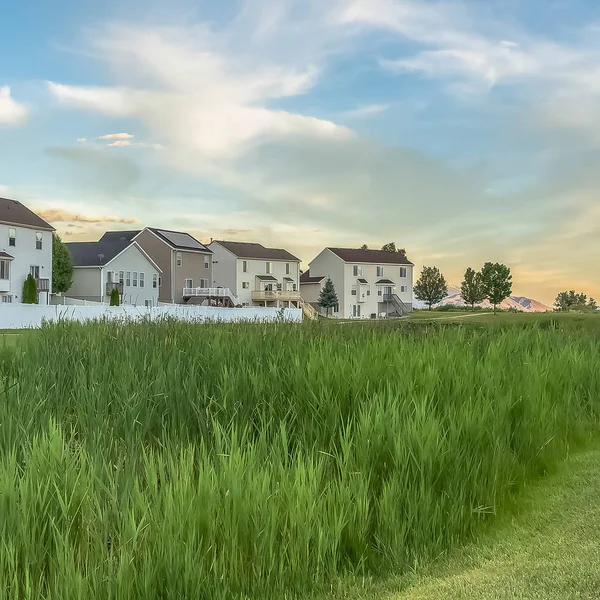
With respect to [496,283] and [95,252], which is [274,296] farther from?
[496,283]

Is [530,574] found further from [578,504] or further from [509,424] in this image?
[509,424]

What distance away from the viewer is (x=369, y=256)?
68125mm

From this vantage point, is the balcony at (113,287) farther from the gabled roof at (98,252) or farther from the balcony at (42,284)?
the balcony at (42,284)

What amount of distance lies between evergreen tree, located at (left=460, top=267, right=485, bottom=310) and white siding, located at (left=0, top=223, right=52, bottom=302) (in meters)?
44.6

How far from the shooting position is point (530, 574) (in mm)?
3598

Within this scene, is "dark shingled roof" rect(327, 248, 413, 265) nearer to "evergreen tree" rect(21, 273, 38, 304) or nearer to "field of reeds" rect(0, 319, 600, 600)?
"evergreen tree" rect(21, 273, 38, 304)

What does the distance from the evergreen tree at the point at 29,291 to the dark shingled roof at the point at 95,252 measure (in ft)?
21.5

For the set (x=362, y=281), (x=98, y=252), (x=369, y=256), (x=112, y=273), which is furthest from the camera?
(x=369, y=256)

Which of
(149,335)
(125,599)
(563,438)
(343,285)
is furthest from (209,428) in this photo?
(343,285)

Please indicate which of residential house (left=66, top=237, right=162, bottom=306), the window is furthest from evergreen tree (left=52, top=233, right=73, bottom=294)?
the window

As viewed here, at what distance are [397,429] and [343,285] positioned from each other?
60.2 m

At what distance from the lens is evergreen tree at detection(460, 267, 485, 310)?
68.2m

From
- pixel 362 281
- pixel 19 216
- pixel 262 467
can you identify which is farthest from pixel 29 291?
pixel 262 467

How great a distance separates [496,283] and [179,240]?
1359 inches
